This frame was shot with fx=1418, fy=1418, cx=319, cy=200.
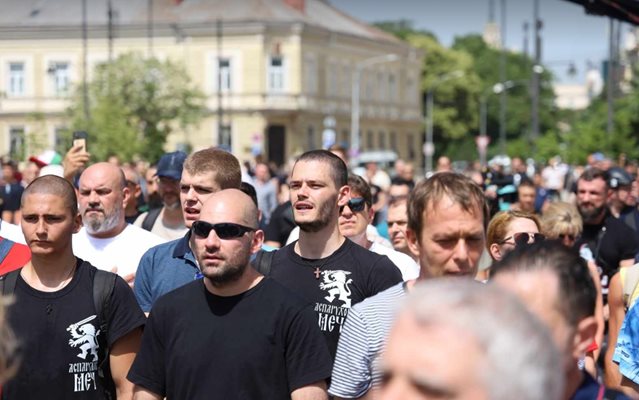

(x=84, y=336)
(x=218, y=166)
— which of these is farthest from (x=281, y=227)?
(x=84, y=336)

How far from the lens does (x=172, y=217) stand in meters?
9.90

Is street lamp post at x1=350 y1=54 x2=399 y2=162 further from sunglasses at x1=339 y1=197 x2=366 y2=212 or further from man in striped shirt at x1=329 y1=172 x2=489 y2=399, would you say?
man in striped shirt at x1=329 y1=172 x2=489 y2=399

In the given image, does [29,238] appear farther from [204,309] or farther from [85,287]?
[204,309]

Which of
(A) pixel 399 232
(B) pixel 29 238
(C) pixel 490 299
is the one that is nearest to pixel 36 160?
(A) pixel 399 232

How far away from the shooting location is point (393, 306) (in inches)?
207

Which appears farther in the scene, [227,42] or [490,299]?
[227,42]

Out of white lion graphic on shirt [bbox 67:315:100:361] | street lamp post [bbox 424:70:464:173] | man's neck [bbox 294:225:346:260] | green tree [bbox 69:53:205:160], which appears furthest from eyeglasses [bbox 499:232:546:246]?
street lamp post [bbox 424:70:464:173]

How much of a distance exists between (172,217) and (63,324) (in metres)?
3.46

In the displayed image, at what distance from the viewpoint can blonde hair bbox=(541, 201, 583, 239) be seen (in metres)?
9.69

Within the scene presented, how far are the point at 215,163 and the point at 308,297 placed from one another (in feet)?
4.70

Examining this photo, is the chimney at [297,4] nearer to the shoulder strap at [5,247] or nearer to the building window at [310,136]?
the building window at [310,136]

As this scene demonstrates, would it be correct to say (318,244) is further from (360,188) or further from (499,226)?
(360,188)

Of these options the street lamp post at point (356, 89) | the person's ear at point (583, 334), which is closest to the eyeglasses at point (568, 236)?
the person's ear at point (583, 334)

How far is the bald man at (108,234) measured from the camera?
8219 millimetres
